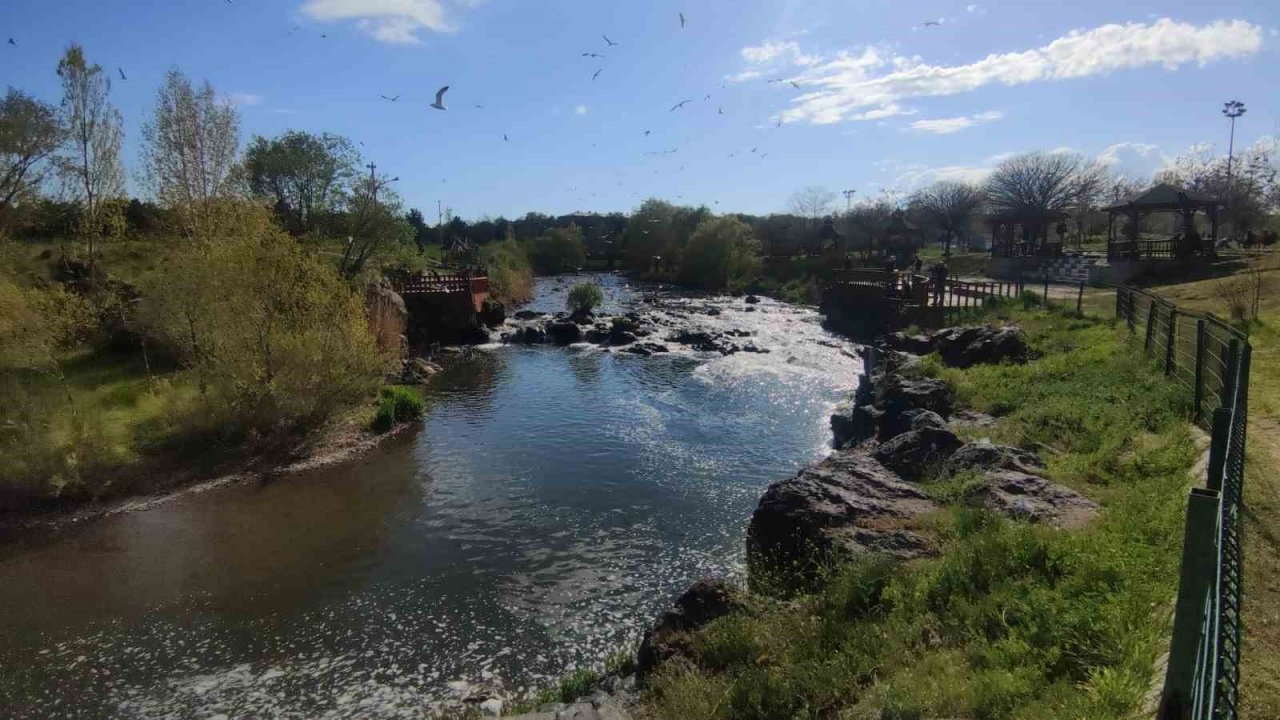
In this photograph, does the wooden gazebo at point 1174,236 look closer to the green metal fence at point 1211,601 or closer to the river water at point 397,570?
the river water at point 397,570

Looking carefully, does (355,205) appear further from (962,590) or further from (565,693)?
(962,590)

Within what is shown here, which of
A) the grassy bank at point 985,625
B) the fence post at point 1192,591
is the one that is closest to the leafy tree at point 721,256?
the grassy bank at point 985,625

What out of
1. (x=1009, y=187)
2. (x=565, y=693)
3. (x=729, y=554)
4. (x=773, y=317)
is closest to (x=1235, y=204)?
(x=1009, y=187)

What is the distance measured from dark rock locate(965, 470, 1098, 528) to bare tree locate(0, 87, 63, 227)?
36.0 m

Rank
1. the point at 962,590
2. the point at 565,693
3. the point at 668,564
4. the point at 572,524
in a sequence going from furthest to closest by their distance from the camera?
1. the point at 572,524
2. the point at 668,564
3. the point at 565,693
4. the point at 962,590

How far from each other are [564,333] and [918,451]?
2893 cm

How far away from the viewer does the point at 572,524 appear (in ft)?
47.6

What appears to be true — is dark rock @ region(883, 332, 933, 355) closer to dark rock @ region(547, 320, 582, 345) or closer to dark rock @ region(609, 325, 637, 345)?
dark rock @ region(609, 325, 637, 345)

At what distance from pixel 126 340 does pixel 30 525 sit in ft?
47.7

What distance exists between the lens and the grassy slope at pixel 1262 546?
4531 millimetres

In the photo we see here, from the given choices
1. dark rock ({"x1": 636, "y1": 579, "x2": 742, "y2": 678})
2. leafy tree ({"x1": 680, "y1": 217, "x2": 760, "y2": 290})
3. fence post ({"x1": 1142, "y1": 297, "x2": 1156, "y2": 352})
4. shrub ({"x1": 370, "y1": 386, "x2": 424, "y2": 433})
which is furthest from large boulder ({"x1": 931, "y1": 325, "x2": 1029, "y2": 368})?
leafy tree ({"x1": 680, "y1": 217, "x2": 760, "y2": 290})

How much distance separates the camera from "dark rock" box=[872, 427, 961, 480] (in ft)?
40.5

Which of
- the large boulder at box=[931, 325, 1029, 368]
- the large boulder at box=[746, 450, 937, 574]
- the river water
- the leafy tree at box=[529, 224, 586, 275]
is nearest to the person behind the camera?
the large boulder at box=[746, 450, 937, 574]

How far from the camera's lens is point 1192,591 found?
10.1 ft
